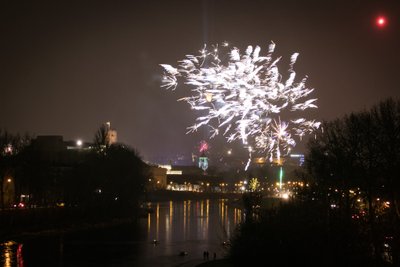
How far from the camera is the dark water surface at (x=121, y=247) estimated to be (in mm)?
36219

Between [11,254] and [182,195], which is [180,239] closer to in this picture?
[11,254]

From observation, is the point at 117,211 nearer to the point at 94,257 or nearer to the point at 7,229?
the point at 7,229

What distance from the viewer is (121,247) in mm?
44500

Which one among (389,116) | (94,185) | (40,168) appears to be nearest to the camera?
(389,116)

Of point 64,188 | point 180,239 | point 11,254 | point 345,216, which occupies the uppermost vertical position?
point 64,188

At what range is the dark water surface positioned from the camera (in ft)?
119

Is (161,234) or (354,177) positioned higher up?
(354,177)

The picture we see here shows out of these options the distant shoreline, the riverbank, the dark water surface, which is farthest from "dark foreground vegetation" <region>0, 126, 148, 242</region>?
the distant shoreline

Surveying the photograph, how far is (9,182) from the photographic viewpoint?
64375mm

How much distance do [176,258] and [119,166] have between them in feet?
133

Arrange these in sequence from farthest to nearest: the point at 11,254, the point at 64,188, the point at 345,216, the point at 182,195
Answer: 1. the point at 182,195
2. the point at 64,188
3. the point at 11,254
4. the point at 345,216

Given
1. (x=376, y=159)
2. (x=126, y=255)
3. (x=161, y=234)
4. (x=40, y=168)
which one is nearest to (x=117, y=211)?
(x=40, y=168)

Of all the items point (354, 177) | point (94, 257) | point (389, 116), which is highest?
point (389, 116)

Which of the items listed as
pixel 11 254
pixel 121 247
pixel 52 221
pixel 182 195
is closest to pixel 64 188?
pixel 52 221
